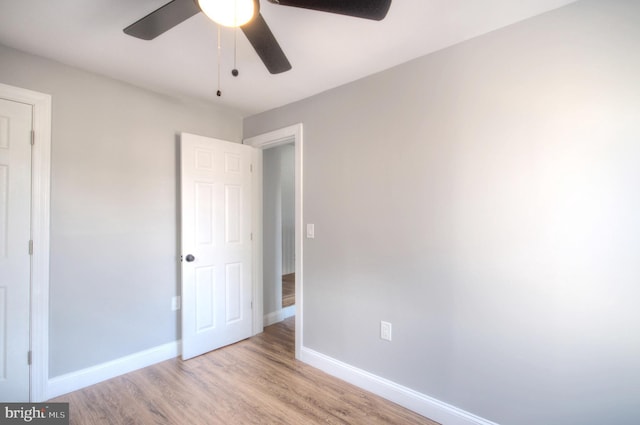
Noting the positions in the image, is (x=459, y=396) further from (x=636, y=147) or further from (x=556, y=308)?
(x=636, y=147)

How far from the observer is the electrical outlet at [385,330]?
2.03m

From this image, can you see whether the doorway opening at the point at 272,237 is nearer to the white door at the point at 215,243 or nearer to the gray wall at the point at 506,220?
the white door at the point at 215,243

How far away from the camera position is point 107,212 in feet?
7.32

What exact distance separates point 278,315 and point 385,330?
1806mm

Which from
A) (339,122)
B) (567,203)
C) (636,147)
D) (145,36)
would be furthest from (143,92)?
(636,147)

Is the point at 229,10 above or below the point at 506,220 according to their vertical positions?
above

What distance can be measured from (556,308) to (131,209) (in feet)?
9.71

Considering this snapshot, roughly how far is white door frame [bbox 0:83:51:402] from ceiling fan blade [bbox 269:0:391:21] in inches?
77.3

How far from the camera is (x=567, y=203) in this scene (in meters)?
1.42

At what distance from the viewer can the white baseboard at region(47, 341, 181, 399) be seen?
200 cm

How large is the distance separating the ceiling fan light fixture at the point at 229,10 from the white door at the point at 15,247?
174 centimetres

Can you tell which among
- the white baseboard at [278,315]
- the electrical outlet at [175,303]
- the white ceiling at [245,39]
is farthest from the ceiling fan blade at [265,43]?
the white baseboard at [278,315]

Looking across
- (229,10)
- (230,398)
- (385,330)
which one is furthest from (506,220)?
(230,398)

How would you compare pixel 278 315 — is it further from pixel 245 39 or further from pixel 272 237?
pixel 245 39
